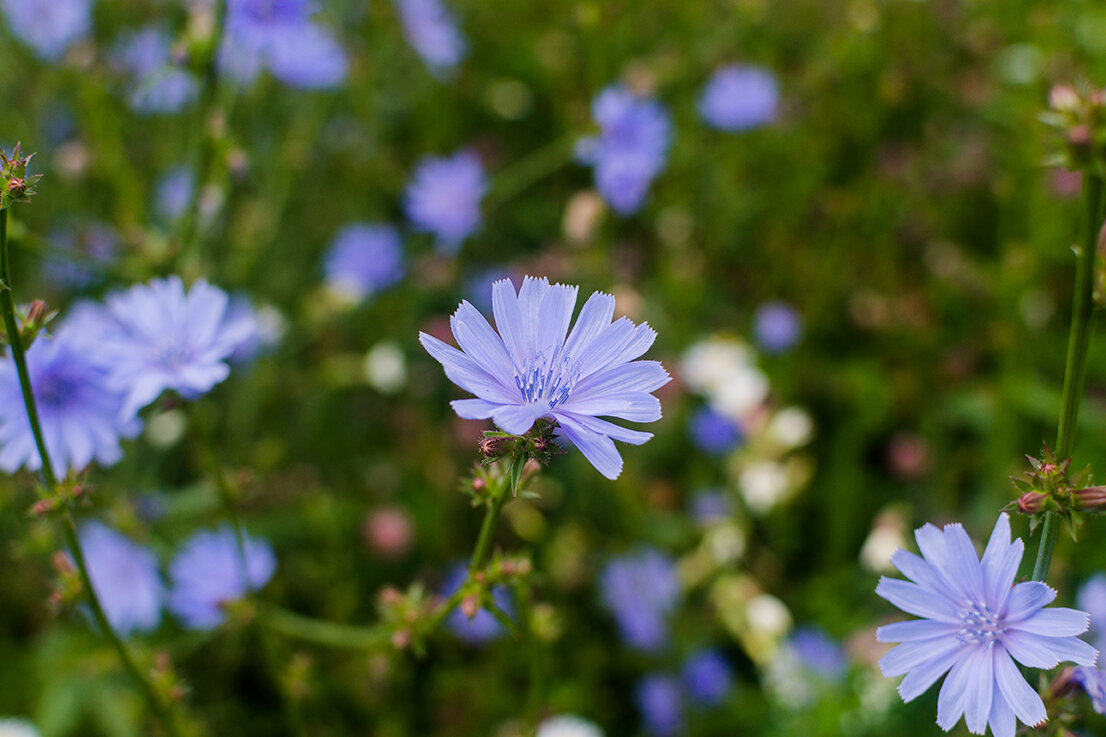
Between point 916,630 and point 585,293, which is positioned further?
point 585,293

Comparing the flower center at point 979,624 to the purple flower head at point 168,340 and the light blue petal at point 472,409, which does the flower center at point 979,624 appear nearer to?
the light blue petal at point 472,409

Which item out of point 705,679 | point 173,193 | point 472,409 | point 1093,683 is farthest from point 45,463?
→ point 173,193

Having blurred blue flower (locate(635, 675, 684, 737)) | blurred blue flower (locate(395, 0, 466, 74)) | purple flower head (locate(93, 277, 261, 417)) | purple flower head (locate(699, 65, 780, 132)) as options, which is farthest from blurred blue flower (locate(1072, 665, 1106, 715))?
blurred blue flower (locate(395, 0, 466, 74))

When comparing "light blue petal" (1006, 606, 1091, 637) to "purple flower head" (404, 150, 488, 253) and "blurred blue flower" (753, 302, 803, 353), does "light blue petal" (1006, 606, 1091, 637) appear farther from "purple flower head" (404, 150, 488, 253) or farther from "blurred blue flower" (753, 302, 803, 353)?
"purple flower head" (404, 150, 488, 253)

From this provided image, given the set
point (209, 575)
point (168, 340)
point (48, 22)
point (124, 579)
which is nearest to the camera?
point (168, 340)

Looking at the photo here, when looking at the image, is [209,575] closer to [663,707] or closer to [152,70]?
[663,707]

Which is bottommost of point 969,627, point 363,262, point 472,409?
point 969,627

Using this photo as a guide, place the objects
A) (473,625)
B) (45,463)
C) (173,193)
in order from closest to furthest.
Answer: (45,463) < (473,625) < (173,193)

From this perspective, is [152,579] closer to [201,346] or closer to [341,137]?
[201,346]
